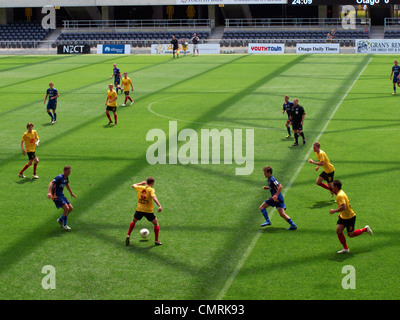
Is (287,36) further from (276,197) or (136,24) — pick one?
(276,197)

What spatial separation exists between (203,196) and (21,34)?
65.2 meters

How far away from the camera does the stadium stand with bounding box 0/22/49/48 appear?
245 feet

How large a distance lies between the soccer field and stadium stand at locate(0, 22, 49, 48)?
36.2 m

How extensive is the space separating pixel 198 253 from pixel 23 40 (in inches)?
2653

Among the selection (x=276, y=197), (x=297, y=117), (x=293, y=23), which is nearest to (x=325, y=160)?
(x=276, y=197)

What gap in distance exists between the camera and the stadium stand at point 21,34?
245 ft

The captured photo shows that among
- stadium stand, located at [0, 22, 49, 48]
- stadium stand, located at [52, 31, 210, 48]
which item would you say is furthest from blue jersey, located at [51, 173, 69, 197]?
stadium stand, located at [0, 22, 49, 48]

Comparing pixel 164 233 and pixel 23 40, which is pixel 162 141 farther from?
pixel 23 40

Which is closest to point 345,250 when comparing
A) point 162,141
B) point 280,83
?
point 162,141

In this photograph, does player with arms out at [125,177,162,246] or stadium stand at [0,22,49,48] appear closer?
player with arms out at [125,177,162,246]

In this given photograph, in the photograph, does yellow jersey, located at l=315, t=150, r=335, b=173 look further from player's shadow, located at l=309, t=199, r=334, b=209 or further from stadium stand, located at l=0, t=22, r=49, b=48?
stadium stand, located at l=0, t=22, r=49, b=48

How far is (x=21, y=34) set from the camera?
7800cm

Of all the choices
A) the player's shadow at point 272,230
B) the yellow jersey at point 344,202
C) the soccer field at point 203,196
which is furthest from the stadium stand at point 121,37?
the yellow jersey at point 344,202

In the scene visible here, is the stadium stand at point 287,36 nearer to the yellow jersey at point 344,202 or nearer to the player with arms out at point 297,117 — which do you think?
the player with arms out at point 297,117
